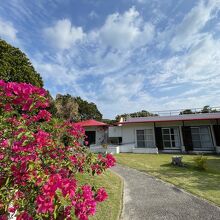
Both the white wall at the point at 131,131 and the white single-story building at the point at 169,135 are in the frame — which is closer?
the white single-story building at the point at 169,135

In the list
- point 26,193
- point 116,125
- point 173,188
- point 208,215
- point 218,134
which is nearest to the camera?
point 26,193

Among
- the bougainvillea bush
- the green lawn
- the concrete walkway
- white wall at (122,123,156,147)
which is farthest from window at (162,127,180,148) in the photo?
the bougainvillea bush

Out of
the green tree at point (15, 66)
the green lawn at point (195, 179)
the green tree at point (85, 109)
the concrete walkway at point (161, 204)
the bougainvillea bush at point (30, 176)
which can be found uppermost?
the green tree at point (85, 109)

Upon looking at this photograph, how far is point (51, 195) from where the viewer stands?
1783 millimetres

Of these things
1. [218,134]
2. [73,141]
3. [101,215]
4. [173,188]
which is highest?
[218,134]

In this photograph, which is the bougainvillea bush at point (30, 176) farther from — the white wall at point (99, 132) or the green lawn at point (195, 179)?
the white wall at point (99, 132)

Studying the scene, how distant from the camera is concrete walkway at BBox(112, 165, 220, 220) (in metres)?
5.20

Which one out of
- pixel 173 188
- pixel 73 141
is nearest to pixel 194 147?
pixel 173 188

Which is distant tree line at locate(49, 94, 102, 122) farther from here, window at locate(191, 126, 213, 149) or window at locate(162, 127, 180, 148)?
window at locate(191, 126, 213, 149)

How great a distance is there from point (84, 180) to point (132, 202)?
291 centimetres

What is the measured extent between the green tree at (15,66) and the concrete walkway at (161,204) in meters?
16.7

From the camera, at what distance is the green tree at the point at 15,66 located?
1867 centimetres

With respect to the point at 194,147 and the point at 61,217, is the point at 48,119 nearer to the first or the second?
the point at 61,217

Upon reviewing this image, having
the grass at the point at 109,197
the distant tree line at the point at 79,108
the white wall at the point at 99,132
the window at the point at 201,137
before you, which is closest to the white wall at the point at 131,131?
the white wall at the point at 99,132
